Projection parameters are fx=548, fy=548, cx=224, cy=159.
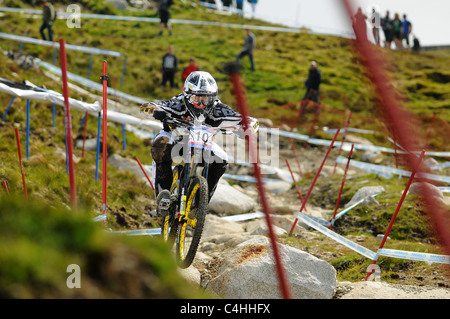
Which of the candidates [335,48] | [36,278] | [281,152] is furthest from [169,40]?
[36,278]

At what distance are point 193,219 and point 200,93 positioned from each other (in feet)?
4.73

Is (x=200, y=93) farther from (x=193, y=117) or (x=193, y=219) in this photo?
(x=193, y=219)

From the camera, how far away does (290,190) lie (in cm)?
1319

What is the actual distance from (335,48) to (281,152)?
64.1 ft

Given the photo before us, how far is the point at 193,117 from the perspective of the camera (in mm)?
6234

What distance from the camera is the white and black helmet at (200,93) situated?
614 centimetres

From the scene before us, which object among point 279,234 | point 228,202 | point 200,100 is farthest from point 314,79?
point 200,100

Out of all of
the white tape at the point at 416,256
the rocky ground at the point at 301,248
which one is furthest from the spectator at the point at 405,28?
the white tape at the point at 416,256

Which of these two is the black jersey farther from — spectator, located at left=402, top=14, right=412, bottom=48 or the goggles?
spectator, located at left=402, top=14, right=412, bottom=48

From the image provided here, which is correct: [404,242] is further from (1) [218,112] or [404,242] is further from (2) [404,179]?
(2) [404,179]

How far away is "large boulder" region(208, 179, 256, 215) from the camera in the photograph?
10.4 m

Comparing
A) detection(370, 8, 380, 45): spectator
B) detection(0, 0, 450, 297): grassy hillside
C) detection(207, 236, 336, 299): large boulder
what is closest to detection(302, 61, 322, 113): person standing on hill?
detection(0, 0, 450, 297): grassy hillside

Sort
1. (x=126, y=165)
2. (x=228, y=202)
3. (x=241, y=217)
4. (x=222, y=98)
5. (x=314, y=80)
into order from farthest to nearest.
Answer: (x=222, y=98), (x=314, y=80), (x=126, y=165), (x=228, y=202), (x=241, y=217)

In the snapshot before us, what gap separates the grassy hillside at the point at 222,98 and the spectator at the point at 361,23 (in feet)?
0.18
